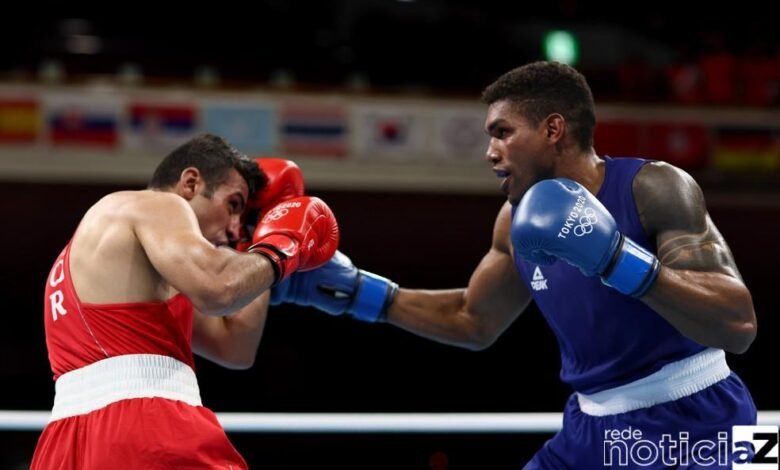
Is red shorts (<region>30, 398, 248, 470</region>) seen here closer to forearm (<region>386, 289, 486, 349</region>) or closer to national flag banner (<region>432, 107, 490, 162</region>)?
forearm (<region>386, 289, 486, 349</region>)

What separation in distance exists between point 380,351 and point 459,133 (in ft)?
9.32

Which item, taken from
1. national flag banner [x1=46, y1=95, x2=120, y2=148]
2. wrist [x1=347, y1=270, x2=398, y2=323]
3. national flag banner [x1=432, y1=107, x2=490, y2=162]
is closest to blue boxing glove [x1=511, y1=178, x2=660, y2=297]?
wrist [x1=347, y1=270, x2=398, y2=323]

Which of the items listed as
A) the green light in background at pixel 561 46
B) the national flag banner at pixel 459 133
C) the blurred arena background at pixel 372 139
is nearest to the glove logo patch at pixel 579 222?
the blurred arena background at pixel 372 139

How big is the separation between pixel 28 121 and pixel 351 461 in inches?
159

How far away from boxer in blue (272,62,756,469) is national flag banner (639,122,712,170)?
18.4ft

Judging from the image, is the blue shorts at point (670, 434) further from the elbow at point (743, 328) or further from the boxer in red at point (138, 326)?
the boxer in red at point (138, 326)

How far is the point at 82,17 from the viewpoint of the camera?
9969mm

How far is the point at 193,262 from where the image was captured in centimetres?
235

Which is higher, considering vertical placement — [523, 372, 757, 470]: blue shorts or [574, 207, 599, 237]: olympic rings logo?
[574, 207, 599, 237]: olympic rings logo

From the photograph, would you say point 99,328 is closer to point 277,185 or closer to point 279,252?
point 279,252

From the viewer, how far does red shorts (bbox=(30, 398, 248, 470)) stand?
2330mm

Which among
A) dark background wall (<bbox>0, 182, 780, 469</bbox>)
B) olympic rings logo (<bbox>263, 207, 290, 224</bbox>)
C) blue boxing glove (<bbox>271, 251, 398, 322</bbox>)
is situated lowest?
dark background wall (<bbox>0, 182, 780, 469</bbox>)

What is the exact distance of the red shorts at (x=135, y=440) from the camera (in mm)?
Answer: 2330

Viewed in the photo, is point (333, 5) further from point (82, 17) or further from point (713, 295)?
point (713, 295)
